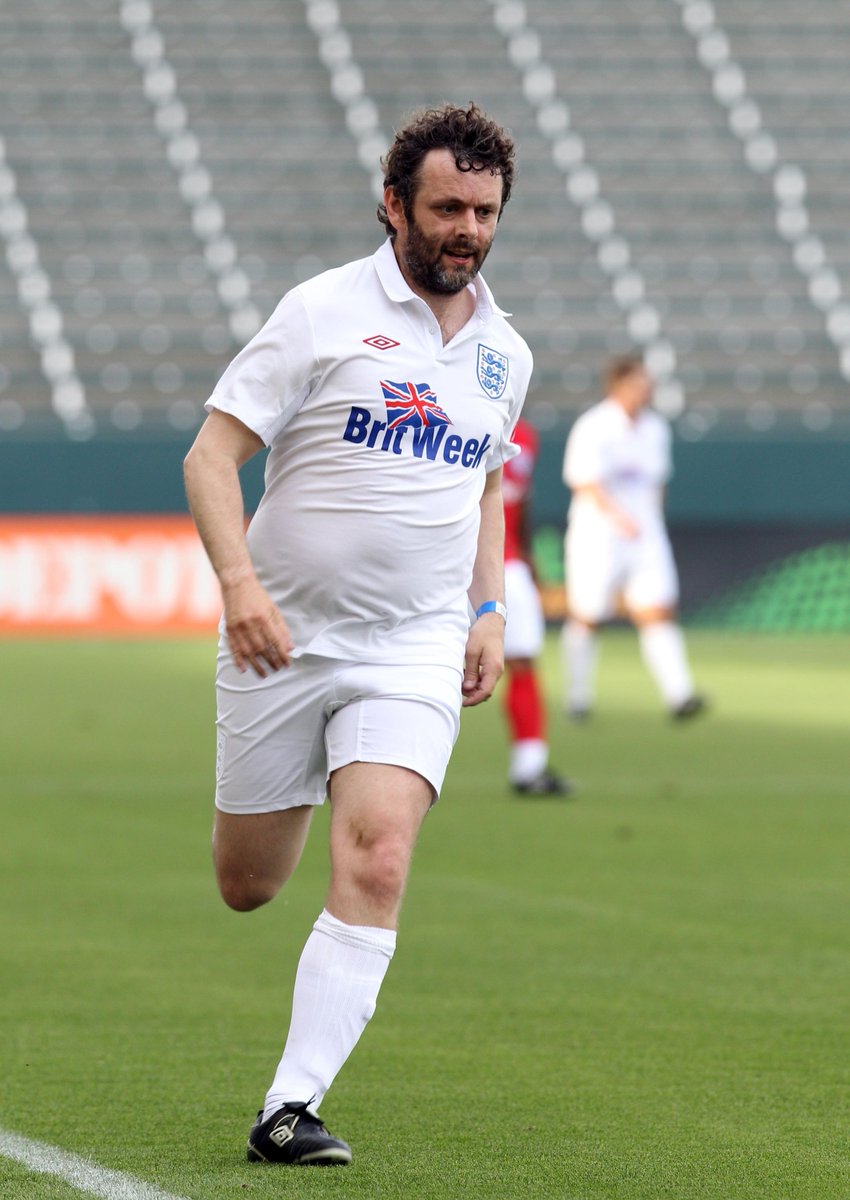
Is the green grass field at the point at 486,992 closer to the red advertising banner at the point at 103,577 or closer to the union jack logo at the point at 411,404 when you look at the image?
the union jack logo at the point at 411,404

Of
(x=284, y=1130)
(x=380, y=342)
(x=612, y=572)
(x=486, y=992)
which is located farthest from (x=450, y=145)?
(x=612, y=572)

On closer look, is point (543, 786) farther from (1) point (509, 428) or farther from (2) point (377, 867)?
(2) point (377, 867)

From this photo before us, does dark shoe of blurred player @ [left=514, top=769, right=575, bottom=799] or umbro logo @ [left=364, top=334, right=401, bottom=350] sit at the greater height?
umbro logo @ [left=364, top=334, right=401, bottom=350]

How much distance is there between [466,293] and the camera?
15.5ft

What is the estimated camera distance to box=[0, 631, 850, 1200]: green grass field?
4.44 metres

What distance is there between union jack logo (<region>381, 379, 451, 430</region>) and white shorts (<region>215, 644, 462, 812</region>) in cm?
52

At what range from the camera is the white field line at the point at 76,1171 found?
4027 millimetres

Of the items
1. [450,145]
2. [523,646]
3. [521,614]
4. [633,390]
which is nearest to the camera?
[450,145]

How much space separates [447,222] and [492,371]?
383 mm

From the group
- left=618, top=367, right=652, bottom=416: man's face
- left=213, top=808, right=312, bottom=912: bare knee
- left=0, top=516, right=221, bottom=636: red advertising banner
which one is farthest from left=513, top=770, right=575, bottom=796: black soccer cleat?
left=0, top=516, right=221, bottom=636: red advertising banner

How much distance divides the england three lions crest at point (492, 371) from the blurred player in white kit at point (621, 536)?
10.2 metres

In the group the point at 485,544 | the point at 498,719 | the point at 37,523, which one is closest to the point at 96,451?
the point at 37,523

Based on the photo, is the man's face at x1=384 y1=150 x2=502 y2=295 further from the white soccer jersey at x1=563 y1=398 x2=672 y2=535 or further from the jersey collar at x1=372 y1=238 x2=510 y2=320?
the white soccer jersey at x1=563 y1=398 x2=672 y2=535

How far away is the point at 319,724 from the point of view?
4.58 meters
